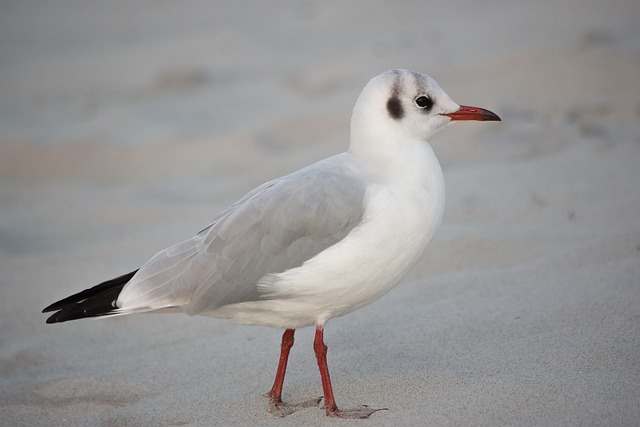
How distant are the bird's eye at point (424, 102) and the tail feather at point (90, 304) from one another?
1.70 m

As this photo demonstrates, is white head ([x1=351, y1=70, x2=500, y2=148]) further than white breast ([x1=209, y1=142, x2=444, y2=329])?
Yes

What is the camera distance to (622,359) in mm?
4285

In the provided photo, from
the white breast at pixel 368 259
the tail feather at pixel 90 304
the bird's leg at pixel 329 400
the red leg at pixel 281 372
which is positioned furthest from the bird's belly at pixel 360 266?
the tail feather at pixel 90 304

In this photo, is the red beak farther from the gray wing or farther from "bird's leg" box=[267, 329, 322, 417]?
"bird's leg" box=[267, 329, 322, 417]

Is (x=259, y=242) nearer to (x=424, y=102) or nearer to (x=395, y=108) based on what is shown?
(x=395, y=108)

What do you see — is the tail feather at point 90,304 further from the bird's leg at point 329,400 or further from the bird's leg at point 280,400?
the bird's leg at point 329,400

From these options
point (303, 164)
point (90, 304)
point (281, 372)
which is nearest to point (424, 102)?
point (281, 372)

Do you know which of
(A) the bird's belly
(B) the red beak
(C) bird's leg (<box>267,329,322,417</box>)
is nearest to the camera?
(A) the bird's belly

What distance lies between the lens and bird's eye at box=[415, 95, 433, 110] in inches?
173

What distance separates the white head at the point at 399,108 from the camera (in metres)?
4.37

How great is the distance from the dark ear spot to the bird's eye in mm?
95

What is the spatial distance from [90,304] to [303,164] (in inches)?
172

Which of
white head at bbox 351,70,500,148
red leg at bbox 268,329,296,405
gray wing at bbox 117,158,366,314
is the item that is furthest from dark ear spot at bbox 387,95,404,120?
red leg at bbox 268,329,296,405

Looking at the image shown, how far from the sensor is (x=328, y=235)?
4094 mm
